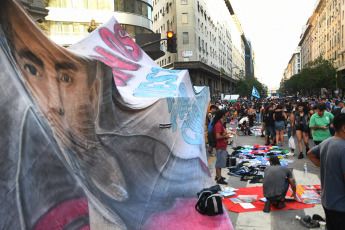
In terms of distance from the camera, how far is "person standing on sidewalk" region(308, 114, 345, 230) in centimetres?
305

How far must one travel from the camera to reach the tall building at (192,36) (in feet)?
151

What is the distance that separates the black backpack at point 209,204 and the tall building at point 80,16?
26.4m

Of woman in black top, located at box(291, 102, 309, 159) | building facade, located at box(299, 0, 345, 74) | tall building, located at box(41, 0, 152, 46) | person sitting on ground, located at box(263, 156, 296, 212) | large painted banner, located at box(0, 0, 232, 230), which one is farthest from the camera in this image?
building facade, located at box(299, 0, 345, 74)

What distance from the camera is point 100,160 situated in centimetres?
340

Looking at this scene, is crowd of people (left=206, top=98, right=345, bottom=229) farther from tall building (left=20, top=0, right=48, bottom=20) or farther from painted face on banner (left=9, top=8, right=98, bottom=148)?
tall building (left=20, top=0, right=48, bottom=20)

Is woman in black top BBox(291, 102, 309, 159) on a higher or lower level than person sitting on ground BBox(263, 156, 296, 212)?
higher

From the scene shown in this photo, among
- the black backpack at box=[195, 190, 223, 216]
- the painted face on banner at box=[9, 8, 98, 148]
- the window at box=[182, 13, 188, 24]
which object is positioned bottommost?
the black backpack at box=[195, 190, 223, 216]

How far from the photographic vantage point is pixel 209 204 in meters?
4.56

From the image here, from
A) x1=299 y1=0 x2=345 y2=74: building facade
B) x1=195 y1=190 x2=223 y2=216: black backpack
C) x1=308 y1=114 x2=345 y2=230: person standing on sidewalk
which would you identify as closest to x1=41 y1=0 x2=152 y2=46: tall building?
x1=195 y1=190 x2=223 y2=216: black backpack

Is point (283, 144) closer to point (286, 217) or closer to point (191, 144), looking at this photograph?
point (191, 144)

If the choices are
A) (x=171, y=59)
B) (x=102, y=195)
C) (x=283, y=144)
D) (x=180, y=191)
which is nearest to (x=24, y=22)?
(x=102, y=195)

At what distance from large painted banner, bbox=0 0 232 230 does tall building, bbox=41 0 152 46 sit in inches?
1019

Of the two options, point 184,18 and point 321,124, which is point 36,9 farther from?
point 184,18

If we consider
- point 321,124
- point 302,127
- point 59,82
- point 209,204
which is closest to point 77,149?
point 59,82
